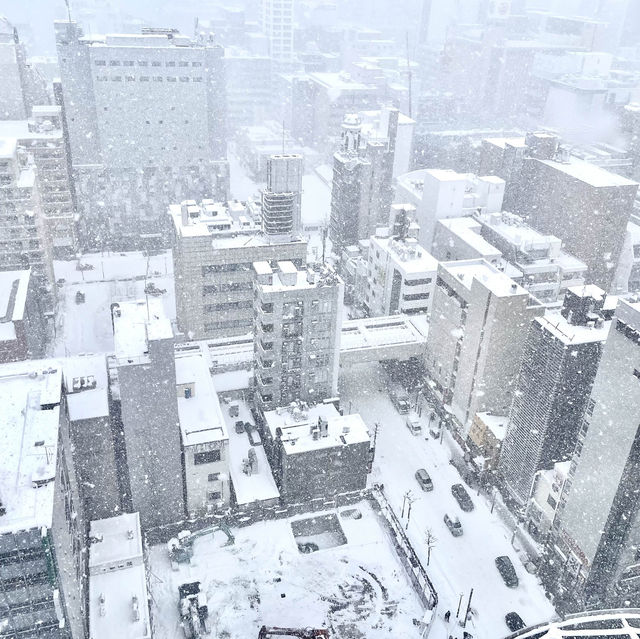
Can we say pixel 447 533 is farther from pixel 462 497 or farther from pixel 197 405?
pixel 197 405

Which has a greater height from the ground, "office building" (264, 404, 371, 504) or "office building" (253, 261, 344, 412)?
"office building" (253, 261, 344, 412)

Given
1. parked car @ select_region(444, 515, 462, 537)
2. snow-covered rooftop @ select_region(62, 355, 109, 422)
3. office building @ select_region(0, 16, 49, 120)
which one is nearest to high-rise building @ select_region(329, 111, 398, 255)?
parked car @ select_region(444, 515, 462, 537)

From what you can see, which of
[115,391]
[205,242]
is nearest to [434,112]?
[205,242]

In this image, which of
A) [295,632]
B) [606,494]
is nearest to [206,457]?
[295,632]

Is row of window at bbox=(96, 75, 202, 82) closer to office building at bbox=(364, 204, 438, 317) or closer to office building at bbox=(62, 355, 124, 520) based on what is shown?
office building at bbox=(364, 204, 438, 317)

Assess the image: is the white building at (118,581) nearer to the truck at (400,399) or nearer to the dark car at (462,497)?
the dark car at (462,497)

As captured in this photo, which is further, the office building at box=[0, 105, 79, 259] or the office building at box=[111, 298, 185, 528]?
the office building at box=[0, 105, 79, 259]
